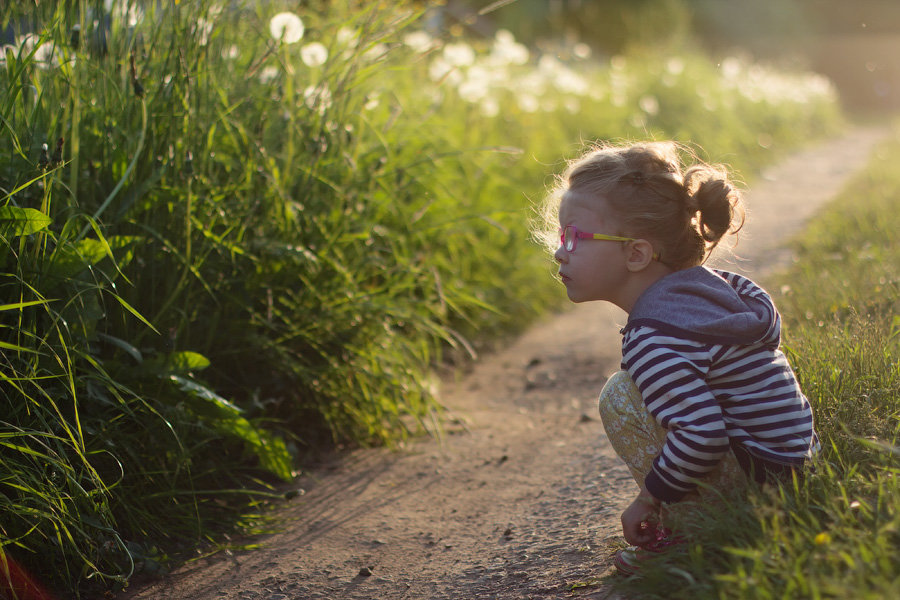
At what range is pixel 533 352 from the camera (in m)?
4.92

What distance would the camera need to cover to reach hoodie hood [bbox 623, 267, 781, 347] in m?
2.05

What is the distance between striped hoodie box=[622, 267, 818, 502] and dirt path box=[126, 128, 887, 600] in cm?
47

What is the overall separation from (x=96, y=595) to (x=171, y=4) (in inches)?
80.1

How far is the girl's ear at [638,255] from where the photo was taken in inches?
87.6

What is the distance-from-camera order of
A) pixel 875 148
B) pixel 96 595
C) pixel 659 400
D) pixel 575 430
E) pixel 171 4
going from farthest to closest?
pixel 875 148 → pixel 575 430 → pixel 171 4 → pixel 96 595 → pixel 659 400

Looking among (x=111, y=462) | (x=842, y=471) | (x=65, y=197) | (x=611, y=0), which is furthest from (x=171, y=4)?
(x=611, y=0)

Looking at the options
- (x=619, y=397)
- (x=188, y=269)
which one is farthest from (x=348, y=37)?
(x=619, y=397)

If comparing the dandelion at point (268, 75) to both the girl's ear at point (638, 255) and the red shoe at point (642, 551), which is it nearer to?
the girl's ear at point (638, 255)

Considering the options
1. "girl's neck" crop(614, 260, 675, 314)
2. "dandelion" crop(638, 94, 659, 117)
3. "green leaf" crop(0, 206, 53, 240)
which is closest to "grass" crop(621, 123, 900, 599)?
"girl's neck" crop(614, 260, 675, 314)

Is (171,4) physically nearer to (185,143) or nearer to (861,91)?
(185,143)

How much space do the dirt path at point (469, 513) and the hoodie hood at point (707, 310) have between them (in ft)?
2.29

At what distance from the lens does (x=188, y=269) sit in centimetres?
283

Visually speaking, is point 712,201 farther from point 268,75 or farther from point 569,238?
point 268,75

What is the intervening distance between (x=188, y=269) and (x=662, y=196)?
1529mm
